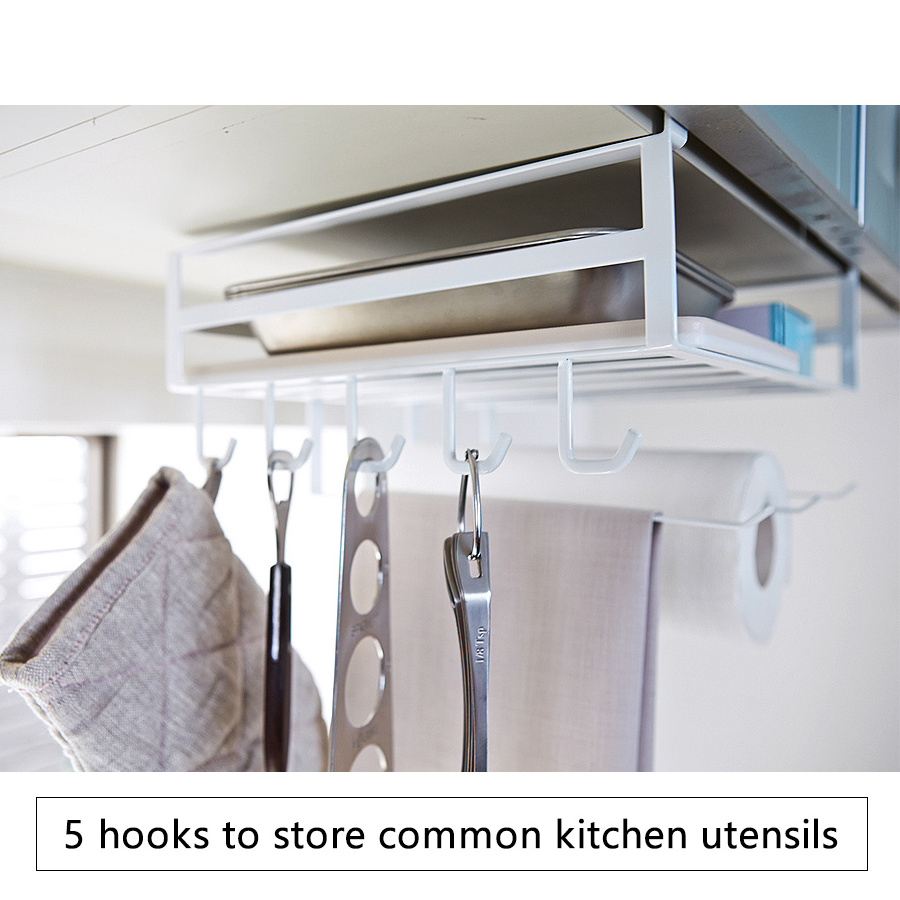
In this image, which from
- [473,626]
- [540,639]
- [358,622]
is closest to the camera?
[473,626]

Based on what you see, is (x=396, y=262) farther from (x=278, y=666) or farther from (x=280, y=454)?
(x=278, y=666)

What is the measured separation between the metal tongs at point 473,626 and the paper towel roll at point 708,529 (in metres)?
0.28

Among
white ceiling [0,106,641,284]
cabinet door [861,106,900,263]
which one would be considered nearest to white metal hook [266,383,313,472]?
white ceiling [0,106,641,284]

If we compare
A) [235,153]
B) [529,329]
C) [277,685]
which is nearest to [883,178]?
[529,329]

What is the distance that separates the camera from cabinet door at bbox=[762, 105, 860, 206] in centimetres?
42

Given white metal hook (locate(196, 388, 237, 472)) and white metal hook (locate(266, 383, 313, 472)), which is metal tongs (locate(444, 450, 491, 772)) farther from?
white metal hook (locate(196, 388, 237, 472))

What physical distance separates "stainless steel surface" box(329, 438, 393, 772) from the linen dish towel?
0.43 feet

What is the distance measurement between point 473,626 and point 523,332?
171 millimetres

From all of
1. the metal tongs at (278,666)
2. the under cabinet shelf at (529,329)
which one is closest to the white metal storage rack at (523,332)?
the under cabinet shelf at (529,329)

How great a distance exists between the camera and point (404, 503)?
739 mm

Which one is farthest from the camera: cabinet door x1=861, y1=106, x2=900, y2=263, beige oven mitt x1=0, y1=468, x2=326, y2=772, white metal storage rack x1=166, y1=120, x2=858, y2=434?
cabinet door x1=861, y1=106, x2=900, y2=263

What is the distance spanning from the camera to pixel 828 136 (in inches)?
19.2

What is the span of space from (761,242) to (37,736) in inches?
35.3
